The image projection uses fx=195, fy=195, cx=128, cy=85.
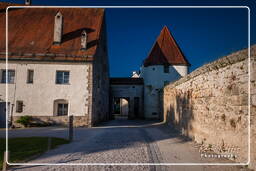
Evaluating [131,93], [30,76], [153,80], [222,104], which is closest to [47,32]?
[30,76]

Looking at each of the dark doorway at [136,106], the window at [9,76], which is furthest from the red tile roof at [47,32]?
the dark doorway at [136,106]

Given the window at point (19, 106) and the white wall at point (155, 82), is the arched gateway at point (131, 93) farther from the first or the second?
the window at point (19, 106)

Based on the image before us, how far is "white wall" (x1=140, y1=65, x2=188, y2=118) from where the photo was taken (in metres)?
22.8

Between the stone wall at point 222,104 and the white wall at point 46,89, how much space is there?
27.2ft

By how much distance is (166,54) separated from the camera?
2359cm

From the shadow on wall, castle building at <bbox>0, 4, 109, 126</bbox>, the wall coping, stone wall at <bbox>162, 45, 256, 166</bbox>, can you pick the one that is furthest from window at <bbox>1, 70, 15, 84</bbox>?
the wall coping

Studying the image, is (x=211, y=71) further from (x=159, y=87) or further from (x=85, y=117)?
(x=159, y=87)

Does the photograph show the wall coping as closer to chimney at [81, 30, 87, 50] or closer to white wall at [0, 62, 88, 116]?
white wall at [0, 62, 88, 116]

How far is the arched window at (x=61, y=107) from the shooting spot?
46.7 feet

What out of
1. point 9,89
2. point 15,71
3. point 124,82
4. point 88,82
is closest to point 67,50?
point 88,82

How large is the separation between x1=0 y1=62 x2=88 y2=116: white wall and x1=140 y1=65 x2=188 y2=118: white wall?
10391 millimetres

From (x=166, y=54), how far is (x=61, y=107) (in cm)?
1432

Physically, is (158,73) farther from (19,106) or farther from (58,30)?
(19,106)

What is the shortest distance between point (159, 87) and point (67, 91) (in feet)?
38.9
